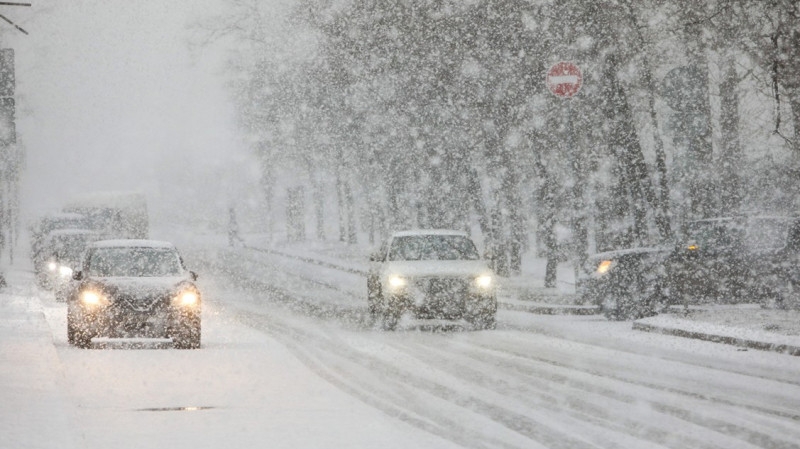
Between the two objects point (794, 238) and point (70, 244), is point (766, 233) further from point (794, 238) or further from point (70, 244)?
point (70, 244)

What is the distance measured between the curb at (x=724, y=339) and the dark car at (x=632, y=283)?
1.83 m

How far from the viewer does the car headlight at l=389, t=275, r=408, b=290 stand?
2202cm

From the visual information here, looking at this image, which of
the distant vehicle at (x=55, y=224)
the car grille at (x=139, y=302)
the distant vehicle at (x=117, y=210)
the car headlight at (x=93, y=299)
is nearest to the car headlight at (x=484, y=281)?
the car grille at (x=139, y=302)

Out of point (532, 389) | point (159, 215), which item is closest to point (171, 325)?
point (532, 389)

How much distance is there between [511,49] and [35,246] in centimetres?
1885

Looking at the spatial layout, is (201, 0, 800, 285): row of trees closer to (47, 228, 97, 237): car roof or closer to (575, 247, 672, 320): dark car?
(575, 247, 672, 320): dark car

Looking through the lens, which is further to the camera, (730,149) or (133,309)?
(730,149)

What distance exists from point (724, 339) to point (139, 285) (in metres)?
8.42

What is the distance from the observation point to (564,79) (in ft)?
83.6

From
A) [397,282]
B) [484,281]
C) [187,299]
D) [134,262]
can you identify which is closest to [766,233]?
[484,281]

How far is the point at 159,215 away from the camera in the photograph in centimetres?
14488

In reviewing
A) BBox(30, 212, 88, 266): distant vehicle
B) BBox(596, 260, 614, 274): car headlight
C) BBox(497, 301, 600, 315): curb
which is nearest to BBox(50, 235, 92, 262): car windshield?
BBox(30, 212, 88, 266): distant vehicle

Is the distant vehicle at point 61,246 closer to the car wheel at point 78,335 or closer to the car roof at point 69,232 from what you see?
the car roof at point 69,232

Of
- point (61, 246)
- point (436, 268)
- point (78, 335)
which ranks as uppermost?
point (61, 246)
